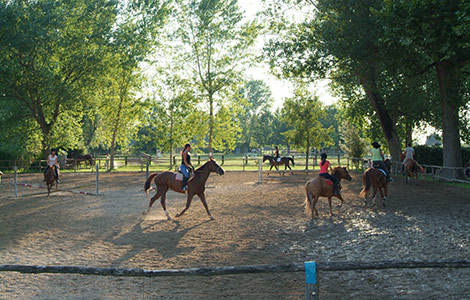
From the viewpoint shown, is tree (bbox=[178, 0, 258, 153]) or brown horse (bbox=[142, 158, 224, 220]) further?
tree (bbox=[178, 0, 258, 153])

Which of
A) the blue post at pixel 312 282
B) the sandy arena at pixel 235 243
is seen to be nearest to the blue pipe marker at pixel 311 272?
the blue post at pixel 312 282

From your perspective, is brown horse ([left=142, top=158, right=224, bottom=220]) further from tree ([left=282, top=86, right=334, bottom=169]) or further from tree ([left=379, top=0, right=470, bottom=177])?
tree ([left=282, top=86, right=334, bottom=169])

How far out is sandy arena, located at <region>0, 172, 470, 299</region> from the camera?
7234 millimetres

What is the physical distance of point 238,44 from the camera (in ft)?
146

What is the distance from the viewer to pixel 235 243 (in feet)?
34.6

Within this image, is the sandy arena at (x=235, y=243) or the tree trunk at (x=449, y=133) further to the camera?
the tree trunk at (x=449, y=133)

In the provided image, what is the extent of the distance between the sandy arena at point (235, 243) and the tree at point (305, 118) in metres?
26.3

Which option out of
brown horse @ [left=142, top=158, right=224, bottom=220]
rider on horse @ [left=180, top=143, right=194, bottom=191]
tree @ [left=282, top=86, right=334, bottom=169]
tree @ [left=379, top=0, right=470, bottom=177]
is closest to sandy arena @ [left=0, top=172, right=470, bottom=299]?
brown horse @ [left=142, top=158, right=224, bottom=220]

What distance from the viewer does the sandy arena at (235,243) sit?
7.23m

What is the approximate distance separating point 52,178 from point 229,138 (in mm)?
27898

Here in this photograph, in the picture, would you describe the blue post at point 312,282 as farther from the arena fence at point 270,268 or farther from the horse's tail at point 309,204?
the horse's tail at point 309,204

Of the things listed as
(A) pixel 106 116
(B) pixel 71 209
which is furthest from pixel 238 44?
(B) pixel 71 209

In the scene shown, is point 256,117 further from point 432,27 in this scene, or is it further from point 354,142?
point 432,27

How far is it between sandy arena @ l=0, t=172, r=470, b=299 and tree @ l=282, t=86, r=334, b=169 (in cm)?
2627
